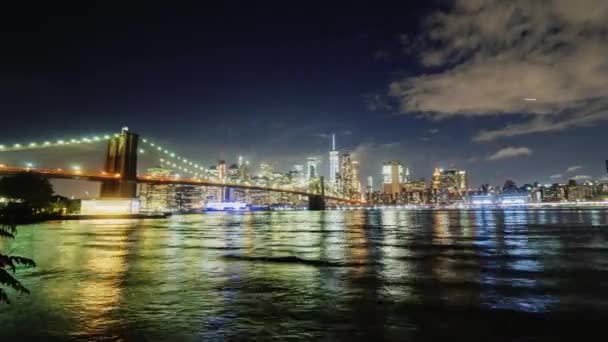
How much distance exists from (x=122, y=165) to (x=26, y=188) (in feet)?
69.3

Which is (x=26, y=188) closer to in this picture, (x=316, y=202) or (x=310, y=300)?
(x=310, y=300)

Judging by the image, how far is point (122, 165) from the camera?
89.8 metres

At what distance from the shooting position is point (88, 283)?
12031 mm

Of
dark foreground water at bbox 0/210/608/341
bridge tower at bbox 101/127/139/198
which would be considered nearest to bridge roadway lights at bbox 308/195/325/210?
bridge tower at bbox 101/127/139/198

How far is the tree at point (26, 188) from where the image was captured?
228ft

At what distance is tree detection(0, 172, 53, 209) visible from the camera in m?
69.4

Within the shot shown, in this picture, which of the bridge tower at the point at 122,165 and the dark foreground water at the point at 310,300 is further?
the bridge tower at the point at 122,165

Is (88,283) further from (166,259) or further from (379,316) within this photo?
(379,316)

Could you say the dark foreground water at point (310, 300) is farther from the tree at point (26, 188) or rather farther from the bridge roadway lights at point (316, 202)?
Answer: the bridge roadway lights at point (316, 202)

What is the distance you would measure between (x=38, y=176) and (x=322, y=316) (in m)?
84.1

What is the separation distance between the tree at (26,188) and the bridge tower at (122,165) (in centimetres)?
1301

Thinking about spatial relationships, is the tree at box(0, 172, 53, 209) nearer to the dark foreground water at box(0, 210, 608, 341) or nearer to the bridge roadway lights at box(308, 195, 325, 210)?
the dark foreground water at box(0, 210, 608, 341)

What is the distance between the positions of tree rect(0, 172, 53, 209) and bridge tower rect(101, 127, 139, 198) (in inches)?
512

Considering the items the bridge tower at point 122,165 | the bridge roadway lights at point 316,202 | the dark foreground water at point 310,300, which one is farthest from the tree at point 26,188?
the bridge roadway lights at point 316,202
